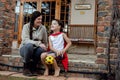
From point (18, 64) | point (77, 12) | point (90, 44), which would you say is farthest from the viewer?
point (77, 12)

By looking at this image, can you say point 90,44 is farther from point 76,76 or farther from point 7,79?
point 7,79

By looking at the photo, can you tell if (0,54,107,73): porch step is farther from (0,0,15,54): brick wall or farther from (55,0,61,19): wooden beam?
(55,0,61,19): wooden beam

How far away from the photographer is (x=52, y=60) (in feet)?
10.4

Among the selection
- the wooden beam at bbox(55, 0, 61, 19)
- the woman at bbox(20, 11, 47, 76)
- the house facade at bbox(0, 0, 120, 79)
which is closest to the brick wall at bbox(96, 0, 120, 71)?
the woman at bbox(20, 11, 47, 76)

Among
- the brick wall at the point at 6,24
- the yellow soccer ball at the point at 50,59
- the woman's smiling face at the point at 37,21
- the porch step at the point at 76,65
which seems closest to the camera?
the yellow soccer ball at the point at 50,59

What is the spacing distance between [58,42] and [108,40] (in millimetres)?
733

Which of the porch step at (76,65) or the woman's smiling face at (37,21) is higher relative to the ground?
the woman's smiling face at (37,21)

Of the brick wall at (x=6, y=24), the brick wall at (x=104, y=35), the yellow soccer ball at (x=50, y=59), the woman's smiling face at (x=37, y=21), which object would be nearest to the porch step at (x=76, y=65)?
the brick wall at (x=104, y=35)

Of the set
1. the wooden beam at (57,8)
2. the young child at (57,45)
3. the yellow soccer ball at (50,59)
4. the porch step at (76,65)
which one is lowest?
the porch step at (76,65)

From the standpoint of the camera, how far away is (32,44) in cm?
324

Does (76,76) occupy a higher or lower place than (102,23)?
lower

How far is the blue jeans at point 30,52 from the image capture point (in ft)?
10.5

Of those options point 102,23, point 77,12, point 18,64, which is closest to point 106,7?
point 102,23

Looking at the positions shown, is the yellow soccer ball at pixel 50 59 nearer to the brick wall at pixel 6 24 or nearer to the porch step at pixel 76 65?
the porch step at pixel 76 65
